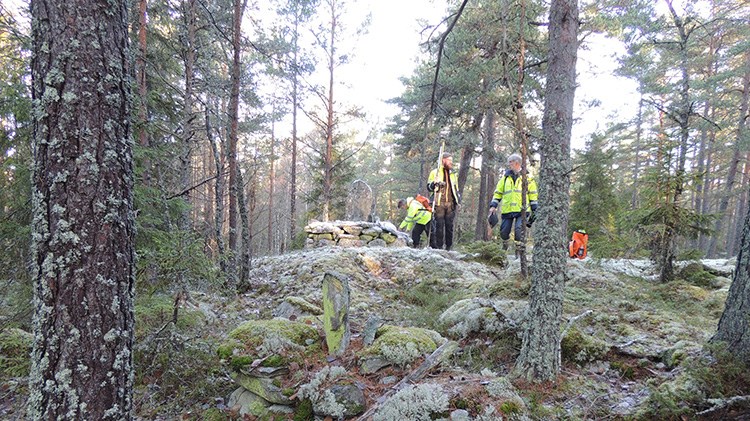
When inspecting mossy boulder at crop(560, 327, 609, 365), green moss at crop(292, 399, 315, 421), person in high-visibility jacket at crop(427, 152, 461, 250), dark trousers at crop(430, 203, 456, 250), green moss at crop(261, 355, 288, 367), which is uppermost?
person in high-visibility jacket at crop(427, 152, 461, 250)

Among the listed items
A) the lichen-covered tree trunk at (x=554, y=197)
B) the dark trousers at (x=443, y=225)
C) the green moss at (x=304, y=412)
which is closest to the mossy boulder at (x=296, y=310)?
the green moss at (x=304, y=412)

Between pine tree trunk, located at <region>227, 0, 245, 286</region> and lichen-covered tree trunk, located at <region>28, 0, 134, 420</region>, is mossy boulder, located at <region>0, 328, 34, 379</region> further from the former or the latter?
pine tree trunk, located at <region>227, 0, 245, 286</region>

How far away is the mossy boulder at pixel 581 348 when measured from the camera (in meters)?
3.39

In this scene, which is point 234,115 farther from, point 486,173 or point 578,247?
point 486,173

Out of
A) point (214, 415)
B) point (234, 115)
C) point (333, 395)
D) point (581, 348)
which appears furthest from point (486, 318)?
point (234, 115)

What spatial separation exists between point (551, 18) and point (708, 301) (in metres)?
4.71

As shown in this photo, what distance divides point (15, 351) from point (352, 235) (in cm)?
879

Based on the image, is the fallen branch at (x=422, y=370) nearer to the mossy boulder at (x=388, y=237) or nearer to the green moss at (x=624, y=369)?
the green moss at (x=624, y=369)

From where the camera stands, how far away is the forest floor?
8.70 ft

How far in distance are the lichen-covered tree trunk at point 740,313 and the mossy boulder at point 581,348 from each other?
0.94 metres

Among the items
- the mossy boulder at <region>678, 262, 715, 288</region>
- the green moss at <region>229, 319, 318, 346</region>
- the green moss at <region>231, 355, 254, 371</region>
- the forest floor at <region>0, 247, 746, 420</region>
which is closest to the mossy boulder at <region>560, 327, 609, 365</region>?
the forest floor at <region>0, 247, 746, 420</region>

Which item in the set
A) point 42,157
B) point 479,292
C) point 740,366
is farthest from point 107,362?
point 479,292

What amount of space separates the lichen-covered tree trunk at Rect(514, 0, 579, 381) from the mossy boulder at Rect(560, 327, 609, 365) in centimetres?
52

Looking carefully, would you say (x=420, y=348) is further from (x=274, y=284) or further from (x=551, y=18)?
(x=274, y=284)
